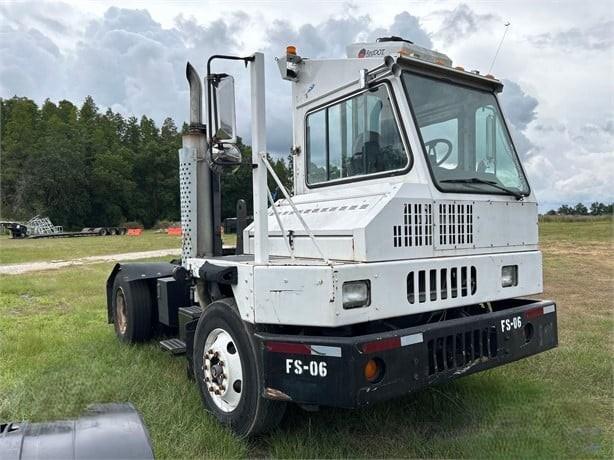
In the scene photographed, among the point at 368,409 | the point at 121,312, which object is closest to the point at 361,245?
the point at 368,409

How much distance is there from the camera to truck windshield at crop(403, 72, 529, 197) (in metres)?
4.26

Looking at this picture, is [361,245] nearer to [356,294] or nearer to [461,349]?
[356,294]

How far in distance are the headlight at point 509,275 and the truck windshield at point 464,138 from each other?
63cm

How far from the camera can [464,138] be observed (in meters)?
4.59

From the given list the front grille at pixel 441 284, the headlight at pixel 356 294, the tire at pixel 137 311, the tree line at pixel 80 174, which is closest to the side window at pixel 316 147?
the front grille at pixel 441 284

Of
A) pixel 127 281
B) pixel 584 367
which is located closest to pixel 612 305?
pixel 584 367

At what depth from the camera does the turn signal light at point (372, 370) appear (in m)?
3.33

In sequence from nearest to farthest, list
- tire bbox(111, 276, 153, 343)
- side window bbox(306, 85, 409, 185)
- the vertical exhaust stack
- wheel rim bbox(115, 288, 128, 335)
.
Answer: side window bbox(306, 85, 409, 185) → the vertical exhaust stack → tire bbox(111, 276, 153, 343) → wheel rim bbox(115, 288, 128, 335)

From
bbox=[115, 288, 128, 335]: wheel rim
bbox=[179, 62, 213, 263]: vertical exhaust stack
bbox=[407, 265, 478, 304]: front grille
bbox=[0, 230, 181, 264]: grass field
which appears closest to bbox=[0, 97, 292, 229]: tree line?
bbox=[0, 230, 181, 264]: grass field

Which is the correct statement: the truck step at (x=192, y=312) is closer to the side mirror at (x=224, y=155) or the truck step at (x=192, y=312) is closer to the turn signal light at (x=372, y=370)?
the side mirror at (x=224, y=155)

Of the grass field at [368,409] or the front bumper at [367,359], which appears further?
the grass field at [368,409]

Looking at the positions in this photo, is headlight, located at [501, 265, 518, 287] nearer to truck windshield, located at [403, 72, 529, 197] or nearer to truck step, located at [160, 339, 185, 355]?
truck windshield, located at [403, 72, 529, 197]

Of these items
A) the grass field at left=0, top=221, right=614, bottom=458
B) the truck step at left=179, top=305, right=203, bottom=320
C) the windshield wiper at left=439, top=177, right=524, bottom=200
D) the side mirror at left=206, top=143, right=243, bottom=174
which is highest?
the side mirror at left=206, top=143, right=243, bottom=174

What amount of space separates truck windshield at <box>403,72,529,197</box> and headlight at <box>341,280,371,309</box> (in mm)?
1097
